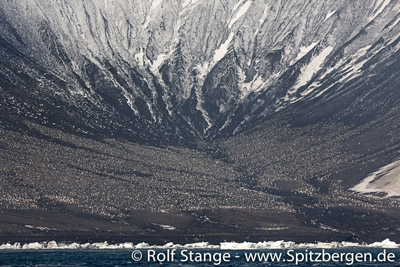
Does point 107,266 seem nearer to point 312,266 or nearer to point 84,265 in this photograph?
point 84,265

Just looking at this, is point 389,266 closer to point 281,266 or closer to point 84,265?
point 281,266

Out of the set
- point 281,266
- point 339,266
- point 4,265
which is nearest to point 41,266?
point 4,265

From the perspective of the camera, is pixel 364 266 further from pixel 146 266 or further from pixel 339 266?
pixel 146 266

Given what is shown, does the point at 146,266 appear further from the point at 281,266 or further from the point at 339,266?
the point at 339,266

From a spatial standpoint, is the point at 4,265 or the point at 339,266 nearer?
the point at 339,266

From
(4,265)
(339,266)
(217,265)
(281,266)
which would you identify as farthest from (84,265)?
(339,266)

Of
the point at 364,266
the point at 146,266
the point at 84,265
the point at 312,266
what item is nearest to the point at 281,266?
the point at 312,266

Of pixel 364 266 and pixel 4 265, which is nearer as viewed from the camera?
pixel 364 266
